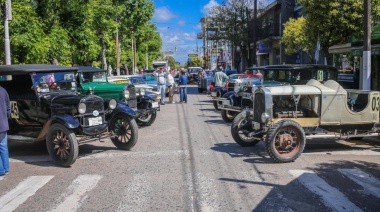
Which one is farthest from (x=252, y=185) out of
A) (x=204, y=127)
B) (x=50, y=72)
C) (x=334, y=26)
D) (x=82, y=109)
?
(x=334, y=26)

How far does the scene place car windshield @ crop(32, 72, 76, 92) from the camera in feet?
30.7

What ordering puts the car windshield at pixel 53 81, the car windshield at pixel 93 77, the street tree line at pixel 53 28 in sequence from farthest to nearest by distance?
1. the street tree line at pixel 53 28
2. the car windshield at pixel 93 77
3. the car windshield at pixel 53 81

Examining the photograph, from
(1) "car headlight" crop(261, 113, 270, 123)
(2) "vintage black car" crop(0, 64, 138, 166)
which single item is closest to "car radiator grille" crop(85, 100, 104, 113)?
(2) "vintage black car" crop(0, 64, 138, 166)

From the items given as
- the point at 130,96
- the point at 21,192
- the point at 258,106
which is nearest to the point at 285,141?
the point at 258,106

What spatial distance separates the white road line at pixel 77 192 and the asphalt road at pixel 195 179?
0.02 meters

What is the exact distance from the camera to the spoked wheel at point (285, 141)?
26.5 feet

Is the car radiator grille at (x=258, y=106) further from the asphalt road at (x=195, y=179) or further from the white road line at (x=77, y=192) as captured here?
the white road line at (x=77, y=192)

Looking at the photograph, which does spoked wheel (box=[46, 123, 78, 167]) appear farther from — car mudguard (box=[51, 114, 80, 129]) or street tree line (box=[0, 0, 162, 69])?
street tree line (box=[0, 0, 162, 69])

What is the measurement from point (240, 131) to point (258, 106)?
96 cm

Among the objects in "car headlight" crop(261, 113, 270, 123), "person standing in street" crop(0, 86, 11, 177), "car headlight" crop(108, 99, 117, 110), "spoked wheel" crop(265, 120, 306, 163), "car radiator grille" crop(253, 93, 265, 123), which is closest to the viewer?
"person standing in street" crop(0, 86, 11, 177)

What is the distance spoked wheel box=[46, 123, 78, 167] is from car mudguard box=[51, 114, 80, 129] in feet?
0.36

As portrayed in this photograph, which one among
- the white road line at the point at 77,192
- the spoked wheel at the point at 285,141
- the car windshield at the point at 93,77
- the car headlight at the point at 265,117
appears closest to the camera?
the white road line at the point at 77,192

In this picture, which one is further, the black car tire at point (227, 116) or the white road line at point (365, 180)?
the black car tire at point (227, 116)

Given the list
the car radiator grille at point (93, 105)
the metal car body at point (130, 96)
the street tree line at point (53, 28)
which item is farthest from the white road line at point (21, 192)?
the street tree line at point (53, 28)
